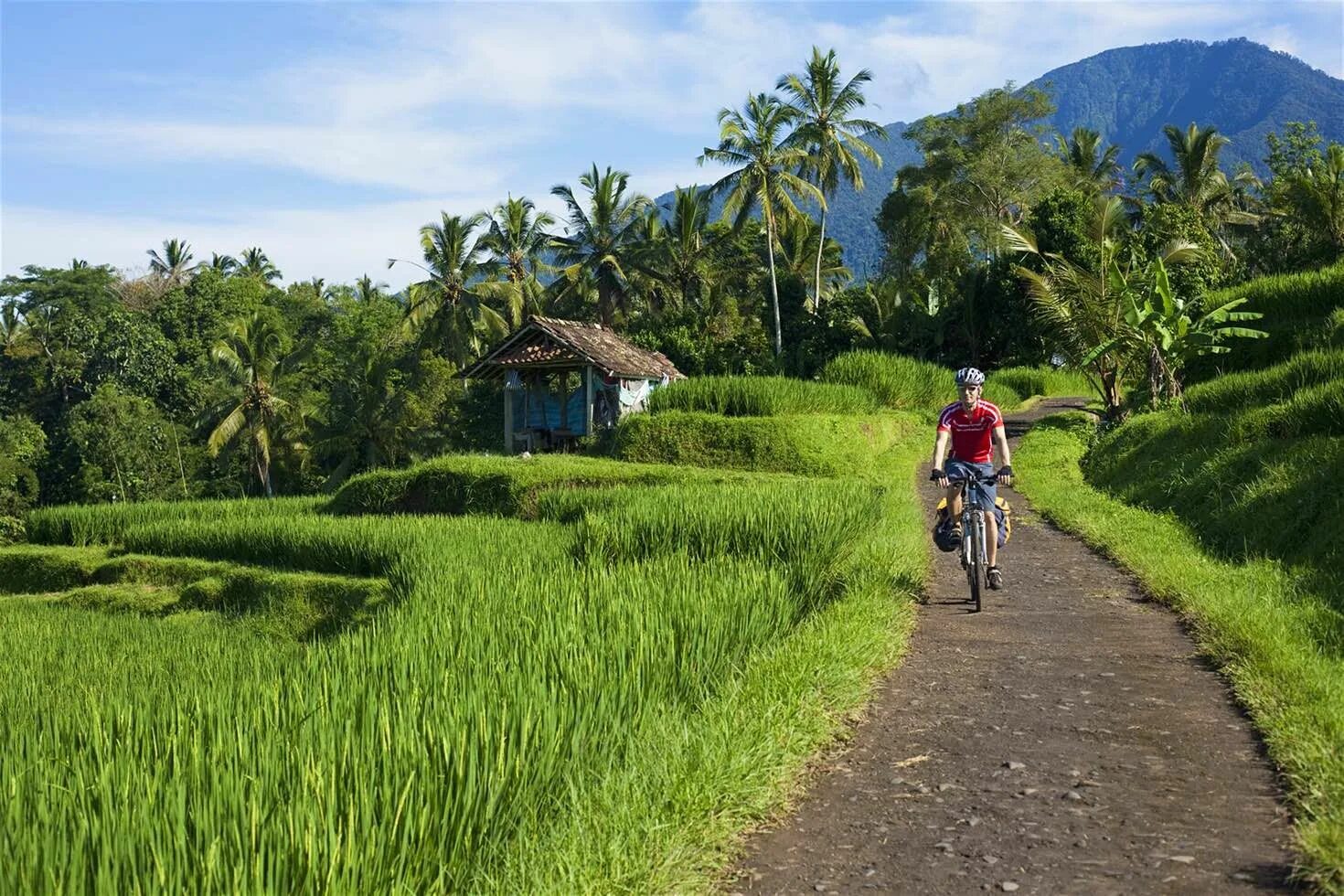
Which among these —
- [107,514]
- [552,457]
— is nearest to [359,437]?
[107,514]

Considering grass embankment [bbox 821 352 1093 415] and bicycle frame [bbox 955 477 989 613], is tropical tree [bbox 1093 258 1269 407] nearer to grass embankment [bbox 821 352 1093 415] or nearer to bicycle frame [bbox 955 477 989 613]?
grass embankment [bbox 821 352 1093 415]

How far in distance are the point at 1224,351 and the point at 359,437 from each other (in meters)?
28.4

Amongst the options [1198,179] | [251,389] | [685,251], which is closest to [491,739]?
[251,389]

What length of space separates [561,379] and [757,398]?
8010 mm

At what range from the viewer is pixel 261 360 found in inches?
1443

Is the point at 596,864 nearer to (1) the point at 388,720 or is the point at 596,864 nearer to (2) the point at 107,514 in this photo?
(1) the point at 388,720

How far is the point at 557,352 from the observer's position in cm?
2736

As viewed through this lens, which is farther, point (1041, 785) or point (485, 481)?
point (485, 481)

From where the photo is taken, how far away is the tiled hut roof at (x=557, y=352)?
27.0 meters

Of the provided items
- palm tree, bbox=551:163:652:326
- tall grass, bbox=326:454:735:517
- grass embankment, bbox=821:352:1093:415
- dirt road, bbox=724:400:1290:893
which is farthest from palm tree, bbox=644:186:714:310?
dirt road, bbox=724:400:1290:893

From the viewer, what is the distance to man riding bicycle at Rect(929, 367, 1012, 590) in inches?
317

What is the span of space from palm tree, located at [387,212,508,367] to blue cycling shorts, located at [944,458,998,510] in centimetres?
3191

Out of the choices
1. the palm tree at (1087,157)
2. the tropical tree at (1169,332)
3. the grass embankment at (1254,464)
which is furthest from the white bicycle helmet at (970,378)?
the palm tree at (1087,157)

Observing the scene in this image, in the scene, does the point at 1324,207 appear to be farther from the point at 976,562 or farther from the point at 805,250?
the point at 805,250
